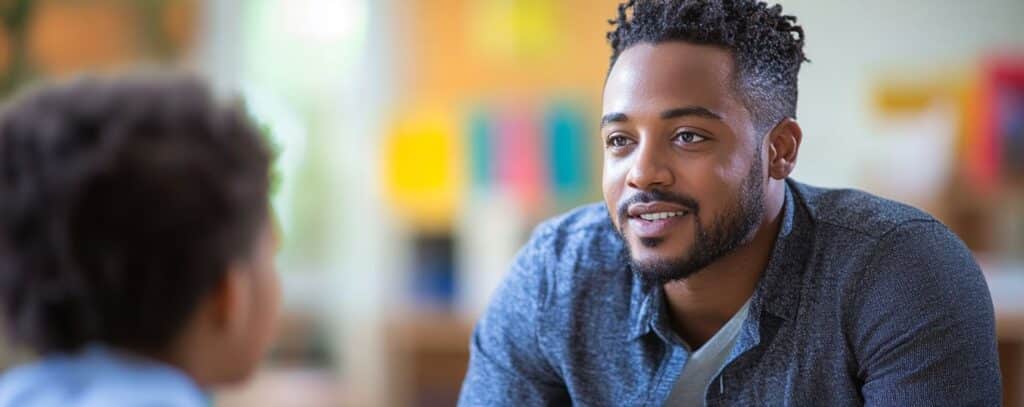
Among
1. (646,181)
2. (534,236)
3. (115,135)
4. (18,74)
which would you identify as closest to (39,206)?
(115,135)

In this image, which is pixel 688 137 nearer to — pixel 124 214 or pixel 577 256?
pixel 577 256

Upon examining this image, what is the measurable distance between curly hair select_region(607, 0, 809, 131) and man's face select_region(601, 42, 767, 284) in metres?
0.01

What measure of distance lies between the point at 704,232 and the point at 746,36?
23cm

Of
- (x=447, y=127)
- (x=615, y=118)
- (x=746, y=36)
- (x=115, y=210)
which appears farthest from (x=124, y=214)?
(x=447, y=127)

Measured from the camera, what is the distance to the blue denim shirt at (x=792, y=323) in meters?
1.18

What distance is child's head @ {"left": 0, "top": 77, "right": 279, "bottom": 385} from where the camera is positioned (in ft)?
2.55

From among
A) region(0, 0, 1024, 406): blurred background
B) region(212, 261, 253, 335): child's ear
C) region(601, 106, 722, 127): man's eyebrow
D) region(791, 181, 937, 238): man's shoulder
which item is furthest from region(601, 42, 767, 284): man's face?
region(0, 0, 1024, 406): blurred background

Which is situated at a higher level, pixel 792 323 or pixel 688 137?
pixel 688 137

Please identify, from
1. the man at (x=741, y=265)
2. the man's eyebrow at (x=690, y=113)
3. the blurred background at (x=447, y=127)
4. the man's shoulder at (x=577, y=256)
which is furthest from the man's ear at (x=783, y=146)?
the blurred background at (x=447, y=127)

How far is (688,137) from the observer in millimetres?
1250

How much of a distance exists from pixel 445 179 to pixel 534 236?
8.60 feet

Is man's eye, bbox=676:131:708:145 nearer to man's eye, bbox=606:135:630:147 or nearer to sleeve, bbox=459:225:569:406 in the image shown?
man's eye, bbox=606:135:630:147

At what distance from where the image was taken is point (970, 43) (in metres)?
3.61

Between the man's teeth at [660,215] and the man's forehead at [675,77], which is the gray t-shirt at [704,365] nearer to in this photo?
the man's teeth at [660,215]
